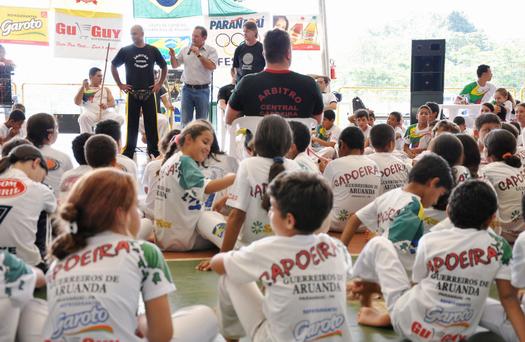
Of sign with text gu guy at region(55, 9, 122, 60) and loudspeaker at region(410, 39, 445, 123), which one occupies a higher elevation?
sign with text gu guy at region(55, 9, 122, 60)

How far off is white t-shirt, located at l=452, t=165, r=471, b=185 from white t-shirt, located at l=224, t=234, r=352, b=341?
5.80ft

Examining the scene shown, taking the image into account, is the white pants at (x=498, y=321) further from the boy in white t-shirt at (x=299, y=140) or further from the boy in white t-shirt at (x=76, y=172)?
the boy in white t-shirt at (x=76, y=172)

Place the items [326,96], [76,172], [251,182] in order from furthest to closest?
[326,96]
[76,172]
[251,182]

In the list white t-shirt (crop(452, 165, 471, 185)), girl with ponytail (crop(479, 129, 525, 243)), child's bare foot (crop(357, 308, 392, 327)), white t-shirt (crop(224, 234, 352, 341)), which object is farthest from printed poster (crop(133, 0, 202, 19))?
white t-shirt (crop(224, 234, 352, 341))

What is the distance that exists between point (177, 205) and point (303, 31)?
7306 mm

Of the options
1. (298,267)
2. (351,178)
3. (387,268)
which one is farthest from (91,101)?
(298,267)

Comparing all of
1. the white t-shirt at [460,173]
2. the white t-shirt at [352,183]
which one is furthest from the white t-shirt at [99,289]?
the white t-shirt at [352,183]

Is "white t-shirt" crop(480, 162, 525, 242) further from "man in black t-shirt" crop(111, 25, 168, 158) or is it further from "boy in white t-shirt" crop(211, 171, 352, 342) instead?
"man in black t-shirt" crop(111, 25, 168, 158)

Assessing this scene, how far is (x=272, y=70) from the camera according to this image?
15.2 ft

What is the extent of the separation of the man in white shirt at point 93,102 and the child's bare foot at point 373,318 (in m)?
6.52

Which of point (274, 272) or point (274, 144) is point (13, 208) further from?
point (274, 272)

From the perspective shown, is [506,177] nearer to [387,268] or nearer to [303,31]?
[387,268]

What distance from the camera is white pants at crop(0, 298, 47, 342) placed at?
7.77 feet

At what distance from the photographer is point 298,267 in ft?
7.25
